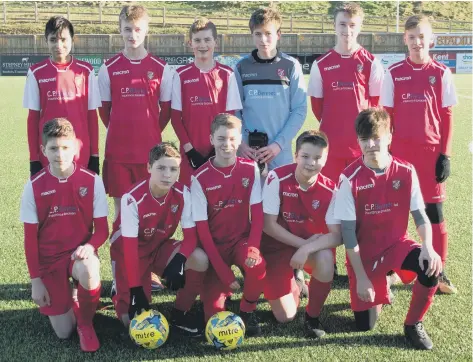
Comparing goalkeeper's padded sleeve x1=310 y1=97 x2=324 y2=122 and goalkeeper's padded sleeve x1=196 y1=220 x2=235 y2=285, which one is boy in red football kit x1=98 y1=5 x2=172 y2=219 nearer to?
goalkeeper's padded sleeve x1=196 y1=220 x2=235 y2=285

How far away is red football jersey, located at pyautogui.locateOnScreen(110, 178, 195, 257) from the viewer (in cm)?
341

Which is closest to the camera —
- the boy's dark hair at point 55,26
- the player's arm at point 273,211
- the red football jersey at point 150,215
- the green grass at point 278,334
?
the green grass at point 278,334

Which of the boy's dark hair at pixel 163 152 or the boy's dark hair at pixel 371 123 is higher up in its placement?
the boy's dark hair at pixel 371 123

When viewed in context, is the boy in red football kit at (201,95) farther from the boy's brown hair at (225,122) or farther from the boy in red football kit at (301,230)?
the boy in red football kit at (301,230)

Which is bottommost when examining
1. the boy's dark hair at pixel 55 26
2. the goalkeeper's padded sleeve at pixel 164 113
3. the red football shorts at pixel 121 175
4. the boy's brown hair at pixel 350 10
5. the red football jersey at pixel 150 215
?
the red football jersey at pixel 150 215

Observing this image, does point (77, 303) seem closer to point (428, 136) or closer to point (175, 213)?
point (175, 213)

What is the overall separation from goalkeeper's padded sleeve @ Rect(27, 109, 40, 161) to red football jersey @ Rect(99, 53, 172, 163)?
486mm

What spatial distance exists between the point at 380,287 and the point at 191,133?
169 centimetres

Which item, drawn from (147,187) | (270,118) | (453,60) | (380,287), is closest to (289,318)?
(380,287)

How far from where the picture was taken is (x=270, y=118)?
4168 mm

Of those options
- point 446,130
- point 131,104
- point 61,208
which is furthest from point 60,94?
point 446,130

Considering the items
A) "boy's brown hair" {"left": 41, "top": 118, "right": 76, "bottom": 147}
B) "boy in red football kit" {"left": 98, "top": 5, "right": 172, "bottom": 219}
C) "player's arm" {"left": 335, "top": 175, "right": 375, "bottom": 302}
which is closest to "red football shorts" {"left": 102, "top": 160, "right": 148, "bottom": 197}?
"boy in red football kit" {"left": 98, "top": 5, "right": 172, "bottom": 219}

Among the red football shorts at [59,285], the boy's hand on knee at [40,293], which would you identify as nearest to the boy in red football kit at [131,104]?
the red football shorts at [59,285]

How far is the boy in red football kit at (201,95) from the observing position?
409 centimetres
